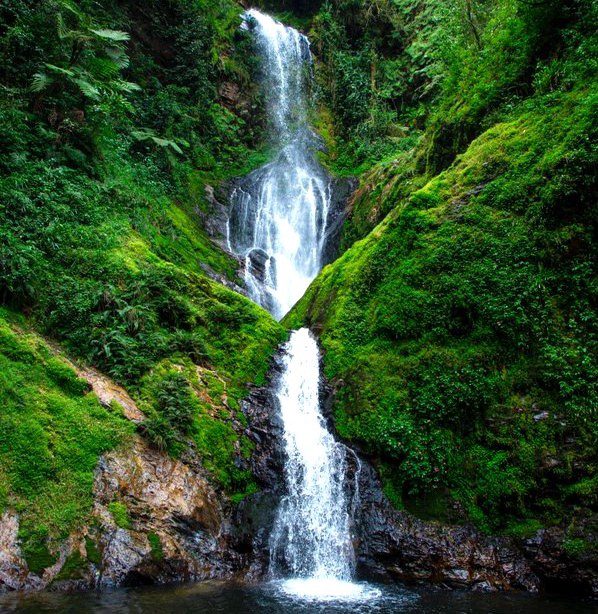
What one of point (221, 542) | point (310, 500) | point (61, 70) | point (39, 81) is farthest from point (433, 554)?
point (39, 81)

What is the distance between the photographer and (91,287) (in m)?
9.82

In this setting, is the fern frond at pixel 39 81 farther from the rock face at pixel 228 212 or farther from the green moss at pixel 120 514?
the green moss at pixel 120 514

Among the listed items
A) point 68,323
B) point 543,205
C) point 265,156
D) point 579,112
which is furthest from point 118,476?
point 265,156

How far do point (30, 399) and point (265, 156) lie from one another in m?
20.1

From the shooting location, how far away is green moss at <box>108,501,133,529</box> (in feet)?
23.0

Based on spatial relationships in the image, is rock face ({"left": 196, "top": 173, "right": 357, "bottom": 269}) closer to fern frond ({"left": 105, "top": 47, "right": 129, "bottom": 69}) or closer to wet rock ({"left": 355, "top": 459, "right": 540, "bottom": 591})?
fern frond ({"left": 105, "top": 47, "right": 129, "bottom": 69})

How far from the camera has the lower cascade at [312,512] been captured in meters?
8.05

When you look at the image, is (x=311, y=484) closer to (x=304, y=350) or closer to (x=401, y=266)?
(x=304, y=350)

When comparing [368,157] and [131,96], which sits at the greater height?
[368,157]

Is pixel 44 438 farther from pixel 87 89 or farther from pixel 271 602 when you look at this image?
pixel 87 89

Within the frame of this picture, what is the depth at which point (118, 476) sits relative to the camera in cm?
743

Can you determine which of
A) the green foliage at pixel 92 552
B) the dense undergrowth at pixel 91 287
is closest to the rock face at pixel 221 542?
the green foliage at pixel 92 552

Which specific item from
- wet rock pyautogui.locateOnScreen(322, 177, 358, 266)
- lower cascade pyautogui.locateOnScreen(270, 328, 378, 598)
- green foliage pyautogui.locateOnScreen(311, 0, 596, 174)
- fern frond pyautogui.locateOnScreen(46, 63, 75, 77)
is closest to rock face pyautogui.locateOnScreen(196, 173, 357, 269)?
wet rock pyautogui.locateOnScreen(322, 177, 358, 266)

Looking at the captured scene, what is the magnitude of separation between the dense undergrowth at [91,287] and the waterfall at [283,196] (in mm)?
2057
